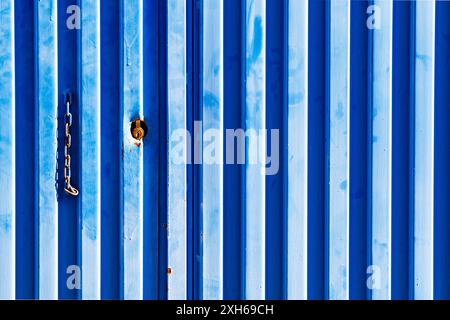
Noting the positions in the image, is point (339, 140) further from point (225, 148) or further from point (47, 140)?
point (47, 140)

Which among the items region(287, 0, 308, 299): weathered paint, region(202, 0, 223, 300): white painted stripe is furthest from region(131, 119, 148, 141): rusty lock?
region(287, 0, 308, 299): weathered paint

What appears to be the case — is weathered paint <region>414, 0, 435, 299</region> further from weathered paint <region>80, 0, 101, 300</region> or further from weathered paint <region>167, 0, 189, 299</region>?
weathered paint <region>80, 0, 101, 300</region>

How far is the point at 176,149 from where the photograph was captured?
92.4 inches

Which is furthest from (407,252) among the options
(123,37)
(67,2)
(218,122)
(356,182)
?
(67,2)

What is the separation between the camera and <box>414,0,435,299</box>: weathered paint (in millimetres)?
2336

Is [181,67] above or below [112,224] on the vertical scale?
above

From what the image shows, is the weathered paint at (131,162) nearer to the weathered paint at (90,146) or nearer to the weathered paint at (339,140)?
the weathered paint at (90,146)

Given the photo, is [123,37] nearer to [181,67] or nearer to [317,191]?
[181,67]

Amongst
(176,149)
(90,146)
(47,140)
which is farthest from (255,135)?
(47,140)

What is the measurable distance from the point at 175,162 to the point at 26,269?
0.58m

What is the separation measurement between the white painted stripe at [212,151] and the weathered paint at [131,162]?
20cm

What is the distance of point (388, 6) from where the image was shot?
92.0 inches
